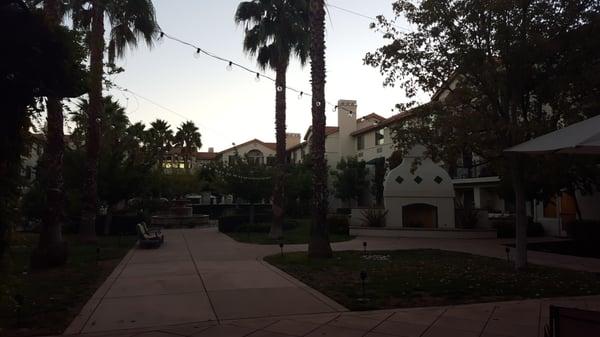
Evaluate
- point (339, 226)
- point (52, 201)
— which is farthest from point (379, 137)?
point (52, 201)

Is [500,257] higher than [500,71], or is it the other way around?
[500,71]

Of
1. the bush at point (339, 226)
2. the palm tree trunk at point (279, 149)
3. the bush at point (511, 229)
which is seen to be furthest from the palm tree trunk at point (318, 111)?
the bush at point (511, 229)

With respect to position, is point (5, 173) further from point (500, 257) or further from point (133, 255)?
point (500, 257)

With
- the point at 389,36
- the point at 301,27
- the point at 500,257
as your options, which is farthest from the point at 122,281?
the point at 301,27

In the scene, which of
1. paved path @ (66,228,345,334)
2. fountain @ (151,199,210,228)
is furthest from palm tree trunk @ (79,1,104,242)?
fountain @ (151,199,210,228)

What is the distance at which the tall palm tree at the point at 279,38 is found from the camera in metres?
22.3

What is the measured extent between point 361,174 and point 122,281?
108 ft

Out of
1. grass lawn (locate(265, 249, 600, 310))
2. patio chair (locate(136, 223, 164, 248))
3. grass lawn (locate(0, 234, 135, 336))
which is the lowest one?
grass lawn (locate(265, 249, 600, 310))

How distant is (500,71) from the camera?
38.0ft

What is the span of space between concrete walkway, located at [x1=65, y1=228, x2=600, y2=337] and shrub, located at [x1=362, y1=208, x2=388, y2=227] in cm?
1322

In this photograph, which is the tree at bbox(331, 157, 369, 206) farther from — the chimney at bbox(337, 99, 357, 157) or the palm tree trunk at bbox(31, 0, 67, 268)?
the palm tree trunk at bbox(31, 0, 67, 268)

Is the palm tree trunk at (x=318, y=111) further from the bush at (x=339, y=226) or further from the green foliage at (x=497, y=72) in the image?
the bush at (x=339, y=226)

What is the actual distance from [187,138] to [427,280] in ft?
176

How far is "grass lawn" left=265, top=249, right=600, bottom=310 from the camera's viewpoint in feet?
29.0
